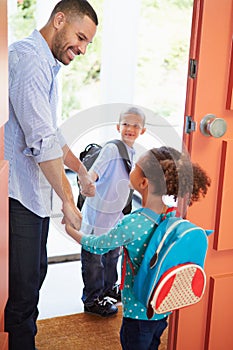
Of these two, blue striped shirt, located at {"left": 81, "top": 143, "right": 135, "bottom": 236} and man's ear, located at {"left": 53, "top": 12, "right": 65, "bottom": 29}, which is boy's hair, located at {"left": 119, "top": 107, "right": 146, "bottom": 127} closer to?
blue striped shirt, located at {"left": 81, "top": 143, "right": 135, "bottom": 236}

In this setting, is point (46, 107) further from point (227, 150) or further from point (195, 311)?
point (195, 311)

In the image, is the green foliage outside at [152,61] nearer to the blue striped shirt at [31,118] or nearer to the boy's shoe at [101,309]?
the boy's shoe at [101,309]

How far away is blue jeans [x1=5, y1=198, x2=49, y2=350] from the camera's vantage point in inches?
60.8

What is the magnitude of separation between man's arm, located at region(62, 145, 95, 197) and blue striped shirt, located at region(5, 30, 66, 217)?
0.06m

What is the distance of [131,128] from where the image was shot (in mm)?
1523

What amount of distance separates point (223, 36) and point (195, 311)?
862 mm

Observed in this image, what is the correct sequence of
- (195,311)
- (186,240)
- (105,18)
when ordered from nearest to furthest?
(186,240) < (195,311) < (105,18)

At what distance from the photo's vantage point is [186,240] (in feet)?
4.39

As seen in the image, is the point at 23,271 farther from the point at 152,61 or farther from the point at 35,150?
the point at 152,61

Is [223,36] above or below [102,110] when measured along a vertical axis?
above

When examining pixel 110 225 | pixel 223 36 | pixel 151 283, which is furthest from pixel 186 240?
pixel 223 36

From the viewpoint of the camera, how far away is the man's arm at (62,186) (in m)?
1.44

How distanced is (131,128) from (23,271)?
537 millimetres

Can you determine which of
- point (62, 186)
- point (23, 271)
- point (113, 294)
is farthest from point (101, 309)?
point (62, 186)
